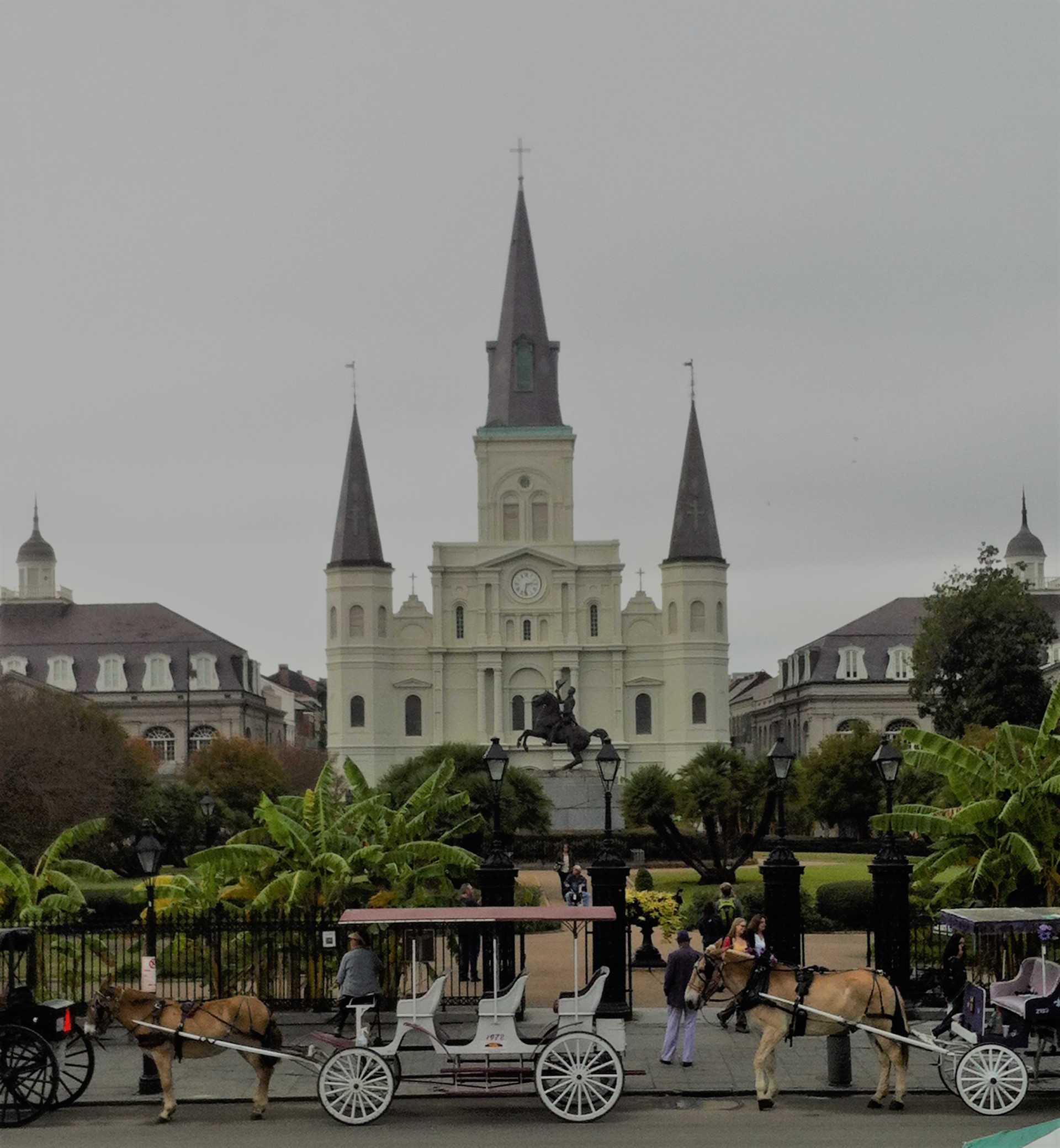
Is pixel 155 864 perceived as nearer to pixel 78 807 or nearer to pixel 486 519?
pixel 78 807

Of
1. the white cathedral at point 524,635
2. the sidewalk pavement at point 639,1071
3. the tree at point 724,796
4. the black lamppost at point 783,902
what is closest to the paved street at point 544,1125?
the sidewalk pavement at point 639,1071

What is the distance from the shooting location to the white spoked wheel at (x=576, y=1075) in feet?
52.3

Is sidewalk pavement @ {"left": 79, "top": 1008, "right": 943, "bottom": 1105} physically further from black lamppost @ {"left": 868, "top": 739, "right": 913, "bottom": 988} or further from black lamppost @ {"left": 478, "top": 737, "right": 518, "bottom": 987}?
black lamppost @ {"left": 868, "top": 739, "right": 913, "bottom": 988}

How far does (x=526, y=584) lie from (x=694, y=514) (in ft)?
32.3

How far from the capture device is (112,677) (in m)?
107

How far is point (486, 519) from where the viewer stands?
102 meters

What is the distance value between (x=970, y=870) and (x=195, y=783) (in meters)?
51.1

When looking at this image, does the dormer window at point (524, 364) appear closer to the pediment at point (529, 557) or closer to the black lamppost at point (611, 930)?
the pediment at point (529, 557)

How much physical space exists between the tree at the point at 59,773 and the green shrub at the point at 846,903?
71.8ft

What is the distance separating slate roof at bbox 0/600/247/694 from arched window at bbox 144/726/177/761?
2793mm

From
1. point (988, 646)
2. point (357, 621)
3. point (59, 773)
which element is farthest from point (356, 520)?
point (59, 773)

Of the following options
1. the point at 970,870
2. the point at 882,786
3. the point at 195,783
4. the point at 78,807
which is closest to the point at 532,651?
the point at 195,783

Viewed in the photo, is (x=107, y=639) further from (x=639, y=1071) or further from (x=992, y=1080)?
(x=992, y=1080)

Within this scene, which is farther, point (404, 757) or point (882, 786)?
point (404, 757)
